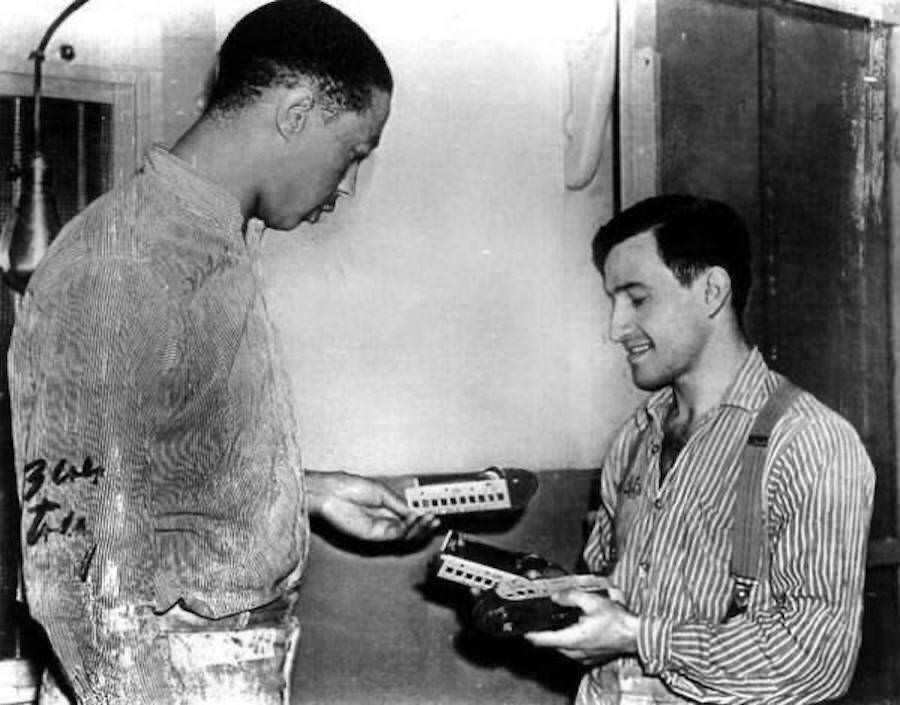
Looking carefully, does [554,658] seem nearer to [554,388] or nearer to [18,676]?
[554,388]

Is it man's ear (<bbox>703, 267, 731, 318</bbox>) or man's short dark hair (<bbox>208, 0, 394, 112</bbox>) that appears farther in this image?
man's ear (<bbox>703, 267, 731, 318</bbox>)

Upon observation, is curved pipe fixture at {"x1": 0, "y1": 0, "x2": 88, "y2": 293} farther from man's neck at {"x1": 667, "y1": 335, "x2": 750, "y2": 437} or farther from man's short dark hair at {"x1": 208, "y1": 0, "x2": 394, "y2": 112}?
man's neck at {"x1": 667, "y1": 335, "x2": 750, "y2": 437}

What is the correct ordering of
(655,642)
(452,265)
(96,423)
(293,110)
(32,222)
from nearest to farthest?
(96,423), (293,110), (655,642), (32,222), (452,265)

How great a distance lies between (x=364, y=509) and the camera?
6.05 feet

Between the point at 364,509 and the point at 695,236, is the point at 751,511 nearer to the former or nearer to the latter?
the point at 695,236

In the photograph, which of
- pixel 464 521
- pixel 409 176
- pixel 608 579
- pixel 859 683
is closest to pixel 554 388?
pixel 464 521

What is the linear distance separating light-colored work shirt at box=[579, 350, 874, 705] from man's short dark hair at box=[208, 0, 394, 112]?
770 millimetres

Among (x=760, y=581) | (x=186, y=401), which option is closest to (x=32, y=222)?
(x=186, y=401)

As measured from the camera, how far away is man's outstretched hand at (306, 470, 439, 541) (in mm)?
1833

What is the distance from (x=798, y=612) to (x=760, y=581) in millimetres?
84

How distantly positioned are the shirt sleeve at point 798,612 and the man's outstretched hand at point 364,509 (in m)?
0.47

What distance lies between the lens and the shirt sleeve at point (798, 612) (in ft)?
4.87
